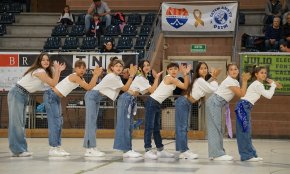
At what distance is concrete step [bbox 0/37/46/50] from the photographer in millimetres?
24672

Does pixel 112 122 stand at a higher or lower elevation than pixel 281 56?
lower

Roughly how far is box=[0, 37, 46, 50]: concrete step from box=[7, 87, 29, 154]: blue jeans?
11.7 metres

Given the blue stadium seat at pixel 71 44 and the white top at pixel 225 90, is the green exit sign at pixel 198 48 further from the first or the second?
the white top at pixel 225 90

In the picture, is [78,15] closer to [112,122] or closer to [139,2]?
[139,2]

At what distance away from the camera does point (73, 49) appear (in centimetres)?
2308

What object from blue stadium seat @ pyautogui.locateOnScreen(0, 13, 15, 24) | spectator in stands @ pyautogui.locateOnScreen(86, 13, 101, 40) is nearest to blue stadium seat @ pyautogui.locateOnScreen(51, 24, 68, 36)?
spectator in stands @ pyautogui.locateOnScreen(86, 13, 101, 40)

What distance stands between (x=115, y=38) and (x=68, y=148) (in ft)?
29.3

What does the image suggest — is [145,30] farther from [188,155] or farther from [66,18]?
[188,155]

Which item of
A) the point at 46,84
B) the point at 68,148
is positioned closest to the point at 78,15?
the point at 68,148

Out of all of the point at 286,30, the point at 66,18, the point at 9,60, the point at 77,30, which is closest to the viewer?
the point at 9,60

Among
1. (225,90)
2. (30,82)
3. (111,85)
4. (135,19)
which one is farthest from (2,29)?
(225,90)

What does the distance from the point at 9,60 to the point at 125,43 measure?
176 inches

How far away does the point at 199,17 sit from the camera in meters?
22.3

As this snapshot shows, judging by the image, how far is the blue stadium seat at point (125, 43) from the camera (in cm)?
2277
